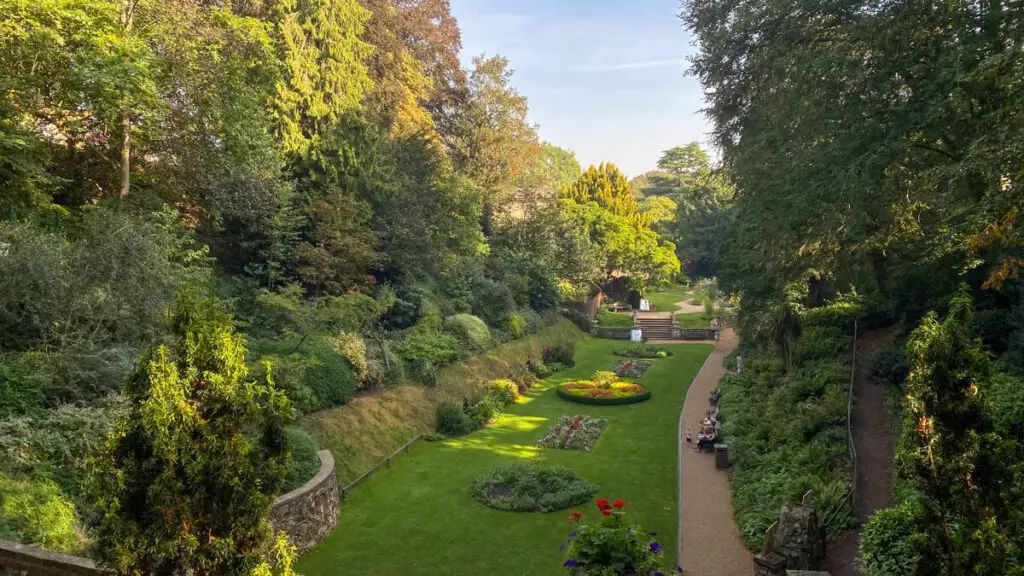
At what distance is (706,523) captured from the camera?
12.2m

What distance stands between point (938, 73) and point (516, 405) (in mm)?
17151

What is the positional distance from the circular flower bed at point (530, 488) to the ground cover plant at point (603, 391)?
8.01 metres

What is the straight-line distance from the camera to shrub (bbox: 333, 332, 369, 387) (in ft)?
57.1

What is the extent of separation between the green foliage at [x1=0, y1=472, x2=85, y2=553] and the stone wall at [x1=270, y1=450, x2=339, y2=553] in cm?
301

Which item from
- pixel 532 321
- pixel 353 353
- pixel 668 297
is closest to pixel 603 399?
pixel 532 321

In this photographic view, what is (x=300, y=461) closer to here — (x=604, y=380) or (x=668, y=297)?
(x=604, y=380)

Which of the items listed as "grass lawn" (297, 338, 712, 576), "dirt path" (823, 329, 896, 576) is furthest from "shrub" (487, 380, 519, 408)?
"dirt path" (823, 329, 896, 576)

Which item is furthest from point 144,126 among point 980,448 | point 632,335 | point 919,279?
point 632,335

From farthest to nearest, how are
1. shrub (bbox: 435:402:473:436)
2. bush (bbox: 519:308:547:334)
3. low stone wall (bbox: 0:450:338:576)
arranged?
bush (bbox: 519:308:547:334) < shrub (bbox: 435:402:473:436) < low stone wall (bbox: 0:450:338:576)

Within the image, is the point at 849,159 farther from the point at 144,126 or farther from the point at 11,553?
the point at 144,126

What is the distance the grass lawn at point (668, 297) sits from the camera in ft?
174

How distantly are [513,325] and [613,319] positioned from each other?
58.5 ft

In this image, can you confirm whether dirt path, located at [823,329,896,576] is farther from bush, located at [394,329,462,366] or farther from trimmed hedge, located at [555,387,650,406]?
bush, located at [394,329,462,366]

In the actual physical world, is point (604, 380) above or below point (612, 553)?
below
